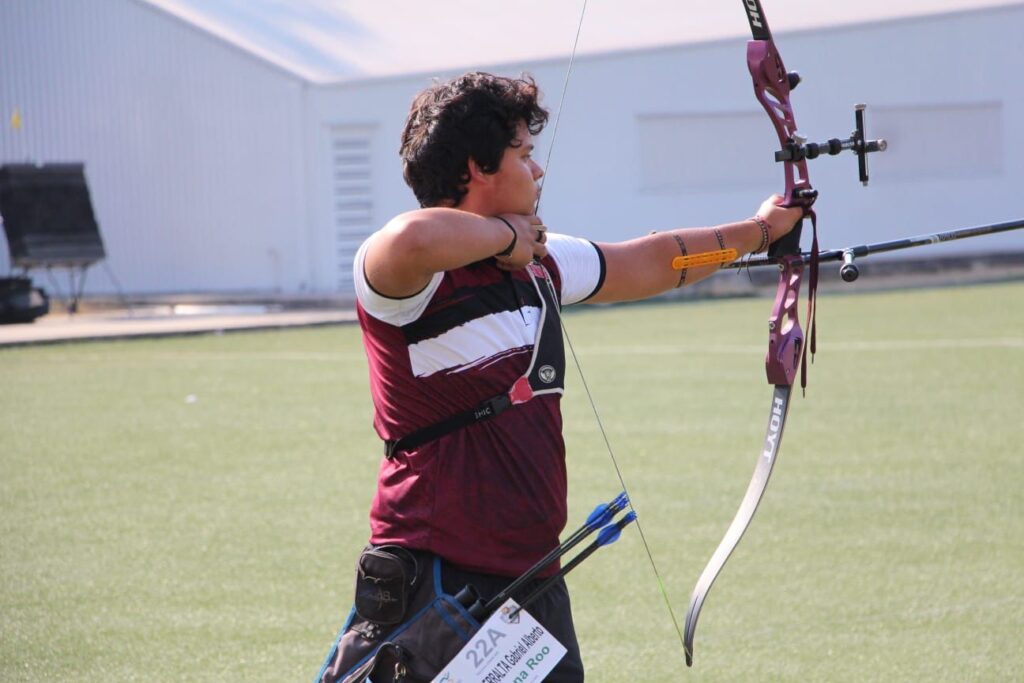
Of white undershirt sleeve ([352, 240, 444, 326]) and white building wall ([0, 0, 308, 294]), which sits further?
white building wall ([0, 0, 308, 294])

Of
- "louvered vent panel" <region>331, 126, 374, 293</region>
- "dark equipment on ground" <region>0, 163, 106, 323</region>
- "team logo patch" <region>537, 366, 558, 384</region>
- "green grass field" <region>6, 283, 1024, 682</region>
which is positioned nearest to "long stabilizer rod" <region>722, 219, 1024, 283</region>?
"team logo patch" <region>537, 366, 558, 384</region>

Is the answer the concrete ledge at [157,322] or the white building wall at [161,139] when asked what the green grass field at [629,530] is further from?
the white building wall at [161,139]

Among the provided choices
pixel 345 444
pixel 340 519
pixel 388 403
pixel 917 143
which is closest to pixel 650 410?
pixel 345 444

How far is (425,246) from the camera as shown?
7.48ft

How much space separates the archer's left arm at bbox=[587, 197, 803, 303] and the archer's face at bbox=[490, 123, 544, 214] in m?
0.39

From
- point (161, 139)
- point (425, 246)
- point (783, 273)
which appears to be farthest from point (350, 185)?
point (425, 246)

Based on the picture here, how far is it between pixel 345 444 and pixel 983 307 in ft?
28.8

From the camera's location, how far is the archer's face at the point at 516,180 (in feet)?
8.22

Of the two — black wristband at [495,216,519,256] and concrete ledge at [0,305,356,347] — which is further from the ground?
black wristband at [495,216,519,256]

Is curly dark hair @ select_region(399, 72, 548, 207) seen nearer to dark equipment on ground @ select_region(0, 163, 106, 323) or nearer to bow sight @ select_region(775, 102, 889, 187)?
bow sight @ select_region(775, 102, 889, 187)

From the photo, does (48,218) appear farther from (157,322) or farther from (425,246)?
(425,246)

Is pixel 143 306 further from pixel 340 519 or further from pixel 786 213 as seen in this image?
pixel 786 213

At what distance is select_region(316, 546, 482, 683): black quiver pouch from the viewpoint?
8.13ft

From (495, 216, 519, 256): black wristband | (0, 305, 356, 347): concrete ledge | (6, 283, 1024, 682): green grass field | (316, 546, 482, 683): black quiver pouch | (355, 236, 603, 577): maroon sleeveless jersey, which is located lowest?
(0, 305, 356, 347): concrete ledge
